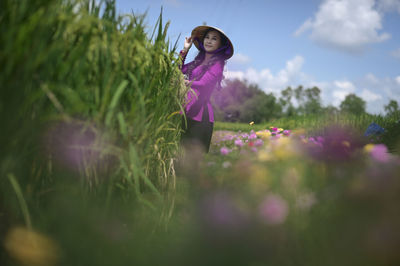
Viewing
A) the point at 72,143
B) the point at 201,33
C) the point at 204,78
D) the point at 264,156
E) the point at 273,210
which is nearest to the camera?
the point at 273,210

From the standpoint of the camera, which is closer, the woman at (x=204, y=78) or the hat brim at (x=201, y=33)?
the woman at (x=204, y=78)

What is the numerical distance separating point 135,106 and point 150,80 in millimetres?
451

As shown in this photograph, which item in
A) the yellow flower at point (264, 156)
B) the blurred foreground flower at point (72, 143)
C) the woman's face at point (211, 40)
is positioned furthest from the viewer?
the woman's face at point (211, 40)

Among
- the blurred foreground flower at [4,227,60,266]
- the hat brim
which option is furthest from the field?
the hat brim

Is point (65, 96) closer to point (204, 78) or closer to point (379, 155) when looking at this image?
point (379, 155)

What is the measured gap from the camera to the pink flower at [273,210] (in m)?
1.28

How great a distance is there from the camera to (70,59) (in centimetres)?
127

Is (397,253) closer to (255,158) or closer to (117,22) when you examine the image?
(255,158)

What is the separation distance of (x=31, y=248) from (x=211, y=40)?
10.8 feet

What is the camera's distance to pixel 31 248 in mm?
1162

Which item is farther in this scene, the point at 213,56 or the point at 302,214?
the point at 213,56

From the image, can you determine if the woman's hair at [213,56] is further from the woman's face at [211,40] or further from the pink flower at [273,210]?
the pink flower at [273,210]

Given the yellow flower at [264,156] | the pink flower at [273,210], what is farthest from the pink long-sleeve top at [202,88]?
the pink flower at [273,210]

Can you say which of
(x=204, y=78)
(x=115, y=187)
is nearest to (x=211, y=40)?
(x=204, y=78)
